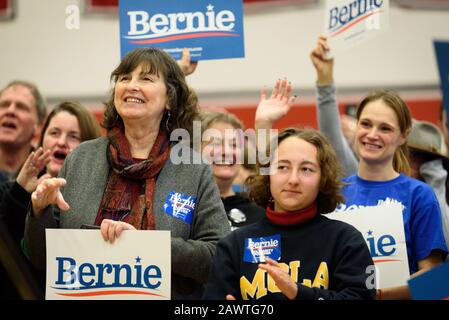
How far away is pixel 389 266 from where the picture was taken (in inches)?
111

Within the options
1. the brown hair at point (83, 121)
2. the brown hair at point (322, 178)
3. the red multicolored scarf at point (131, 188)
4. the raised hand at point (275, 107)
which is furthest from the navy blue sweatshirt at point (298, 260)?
the brown hair at point (83, 121)

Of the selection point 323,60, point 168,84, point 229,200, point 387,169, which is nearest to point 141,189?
point 168,84

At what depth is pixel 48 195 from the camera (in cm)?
248

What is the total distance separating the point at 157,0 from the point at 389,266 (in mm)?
1501

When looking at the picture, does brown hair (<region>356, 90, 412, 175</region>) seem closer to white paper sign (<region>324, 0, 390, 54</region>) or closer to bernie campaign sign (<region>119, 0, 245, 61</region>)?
white paper sign (<region>324, 0, 390, 54</region>)

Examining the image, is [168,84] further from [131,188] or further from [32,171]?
[32,171]

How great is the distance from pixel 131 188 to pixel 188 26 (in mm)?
996

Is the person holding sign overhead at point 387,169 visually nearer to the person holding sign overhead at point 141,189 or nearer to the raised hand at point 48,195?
the person holding sign overhead at point 141,189

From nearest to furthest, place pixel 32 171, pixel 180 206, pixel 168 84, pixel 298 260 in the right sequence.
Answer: pixel 298 260, pixel 180 206, pixel 168 84, pixel 32 171

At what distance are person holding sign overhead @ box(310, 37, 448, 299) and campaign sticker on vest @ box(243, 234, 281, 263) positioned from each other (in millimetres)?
585
